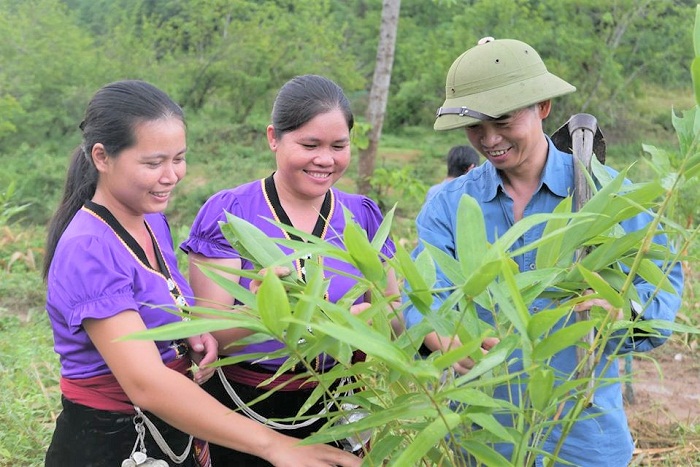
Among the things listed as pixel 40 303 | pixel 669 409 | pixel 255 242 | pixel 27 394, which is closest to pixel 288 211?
pixel 255 242

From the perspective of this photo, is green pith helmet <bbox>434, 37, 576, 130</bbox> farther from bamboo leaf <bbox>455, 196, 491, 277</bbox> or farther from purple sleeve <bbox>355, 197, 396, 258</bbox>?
bamboo leaf <bbox>455, 196, 491, 277</bbox>

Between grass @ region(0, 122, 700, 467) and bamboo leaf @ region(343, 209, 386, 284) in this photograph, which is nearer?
bamboo leaf @ region(343, 209, 386, 284)

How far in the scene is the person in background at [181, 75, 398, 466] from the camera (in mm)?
1840

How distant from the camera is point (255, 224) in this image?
184 centimetres

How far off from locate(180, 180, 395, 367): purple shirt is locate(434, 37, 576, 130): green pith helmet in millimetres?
283

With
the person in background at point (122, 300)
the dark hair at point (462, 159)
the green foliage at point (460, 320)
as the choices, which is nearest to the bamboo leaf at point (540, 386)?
the green foliage at point (460, 320)

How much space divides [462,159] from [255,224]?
3.28 m

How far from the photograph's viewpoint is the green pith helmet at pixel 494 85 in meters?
1.75

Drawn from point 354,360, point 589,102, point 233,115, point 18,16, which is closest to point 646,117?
point 589,102

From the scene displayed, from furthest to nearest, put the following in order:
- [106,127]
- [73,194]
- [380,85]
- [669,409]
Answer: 1. [380,85]
2. [669,409]
3. [73,194]
4. [106,127]

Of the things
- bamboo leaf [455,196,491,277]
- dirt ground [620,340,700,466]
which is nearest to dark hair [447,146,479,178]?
dirt ground [620,340,700,466]

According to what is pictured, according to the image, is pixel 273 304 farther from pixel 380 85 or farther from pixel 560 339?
pixel 380 85

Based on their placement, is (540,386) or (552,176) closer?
(540,386)

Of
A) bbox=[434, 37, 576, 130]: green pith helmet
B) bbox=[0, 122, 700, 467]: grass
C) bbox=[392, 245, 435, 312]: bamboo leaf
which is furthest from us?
bbox=[0, 122, 700, 467]: grass
